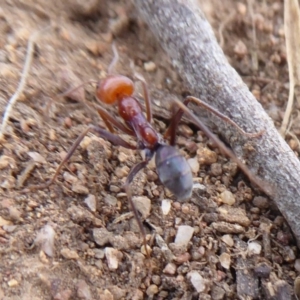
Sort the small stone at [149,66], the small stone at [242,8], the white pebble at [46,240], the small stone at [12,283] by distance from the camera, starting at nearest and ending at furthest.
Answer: the small stone at [12,283] → the white pebble at [46,240] → the small stone at [149,66] → the small stone at [242,8]

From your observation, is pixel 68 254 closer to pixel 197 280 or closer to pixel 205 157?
pixel 197 280

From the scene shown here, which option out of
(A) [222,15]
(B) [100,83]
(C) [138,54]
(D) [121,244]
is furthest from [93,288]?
(A) [222,15]

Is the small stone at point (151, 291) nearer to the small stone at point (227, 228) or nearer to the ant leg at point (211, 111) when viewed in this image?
the small stone at point (227, 228)

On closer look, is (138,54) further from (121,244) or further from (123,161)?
(121,244)

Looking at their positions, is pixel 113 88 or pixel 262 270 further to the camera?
pixel 113 88

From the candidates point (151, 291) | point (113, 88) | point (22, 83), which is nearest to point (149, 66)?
point (113, 88)

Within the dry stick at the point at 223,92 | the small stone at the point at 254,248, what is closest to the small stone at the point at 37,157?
the dry stick at the point at 223,92

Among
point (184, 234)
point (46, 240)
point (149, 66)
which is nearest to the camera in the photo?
point (46, 240)
